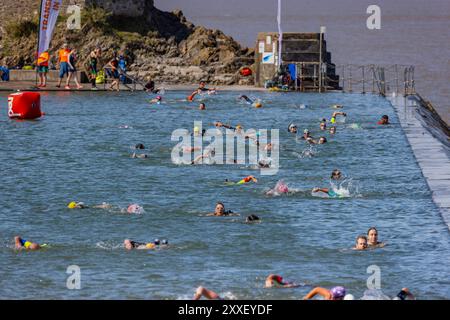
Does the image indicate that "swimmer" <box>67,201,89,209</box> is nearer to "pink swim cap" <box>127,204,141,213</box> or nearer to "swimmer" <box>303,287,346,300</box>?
"pink swim cap" <box>127,204,141,213</box>

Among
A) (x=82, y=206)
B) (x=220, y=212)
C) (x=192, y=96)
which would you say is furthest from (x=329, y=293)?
(x=192, y=96)

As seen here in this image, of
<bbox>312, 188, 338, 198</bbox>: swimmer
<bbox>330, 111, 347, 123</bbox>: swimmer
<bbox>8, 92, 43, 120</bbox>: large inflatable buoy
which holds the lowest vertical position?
<bbox>312, 188, 338, 198</bbox>: swimmer

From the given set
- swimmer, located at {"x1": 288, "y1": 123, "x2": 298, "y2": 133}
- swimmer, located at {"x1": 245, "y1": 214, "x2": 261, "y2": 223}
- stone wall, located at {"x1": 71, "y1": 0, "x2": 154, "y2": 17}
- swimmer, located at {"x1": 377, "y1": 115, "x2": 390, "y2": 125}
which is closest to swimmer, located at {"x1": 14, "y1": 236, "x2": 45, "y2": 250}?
swimmer, located at {"x1": 245, "y1": 214, "x2": 261, "y2": 223}

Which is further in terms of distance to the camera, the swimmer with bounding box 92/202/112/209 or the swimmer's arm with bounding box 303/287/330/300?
the swimmer with bounding box 92/202/112/209

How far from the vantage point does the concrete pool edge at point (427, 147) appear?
39.9 m

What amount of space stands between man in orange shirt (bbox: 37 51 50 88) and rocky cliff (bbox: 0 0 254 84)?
336 inches

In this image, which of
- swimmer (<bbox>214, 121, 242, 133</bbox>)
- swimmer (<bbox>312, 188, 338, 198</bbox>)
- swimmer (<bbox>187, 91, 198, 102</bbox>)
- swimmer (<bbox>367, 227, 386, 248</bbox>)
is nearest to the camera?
swimmer (<bbox>367, 227, 386, 248</bbox>)

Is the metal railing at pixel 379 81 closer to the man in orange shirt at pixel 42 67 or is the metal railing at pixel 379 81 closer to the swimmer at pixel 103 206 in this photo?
the man in orange shirt at pixel 42 67

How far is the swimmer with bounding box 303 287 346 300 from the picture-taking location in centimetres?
2644

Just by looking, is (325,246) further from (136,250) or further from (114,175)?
(114,175)

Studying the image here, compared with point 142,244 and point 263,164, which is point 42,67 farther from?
point 142,244

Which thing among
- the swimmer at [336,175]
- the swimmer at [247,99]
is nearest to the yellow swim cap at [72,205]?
the swimmer at [336,175]

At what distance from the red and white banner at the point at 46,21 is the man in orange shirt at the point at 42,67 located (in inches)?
14.2

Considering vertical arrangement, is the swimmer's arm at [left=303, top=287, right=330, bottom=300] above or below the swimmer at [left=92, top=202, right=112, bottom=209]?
below
